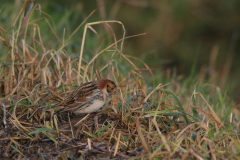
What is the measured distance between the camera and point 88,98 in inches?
171

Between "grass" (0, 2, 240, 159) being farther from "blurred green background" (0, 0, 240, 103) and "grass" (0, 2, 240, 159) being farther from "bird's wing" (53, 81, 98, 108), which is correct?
"blurred green background" (0, 0, 240, 103)

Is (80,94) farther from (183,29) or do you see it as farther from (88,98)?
(183,29)

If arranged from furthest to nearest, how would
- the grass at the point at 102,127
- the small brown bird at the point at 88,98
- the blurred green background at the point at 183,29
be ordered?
the blurred green background at the point at 183,29, the small brown bird at the point at 88,98, the grass at the point at 102,127

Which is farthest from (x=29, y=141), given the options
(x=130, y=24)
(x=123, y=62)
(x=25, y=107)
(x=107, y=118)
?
(x=130, y=24)

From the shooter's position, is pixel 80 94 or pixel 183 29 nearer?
pixel 80 94

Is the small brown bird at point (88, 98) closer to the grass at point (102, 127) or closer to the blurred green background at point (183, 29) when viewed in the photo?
the grass at point (102, 127)

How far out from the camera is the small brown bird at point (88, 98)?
4.25m

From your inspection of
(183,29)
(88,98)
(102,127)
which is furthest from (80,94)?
(183,29)

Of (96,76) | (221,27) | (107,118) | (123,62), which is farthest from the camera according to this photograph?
(221,27)

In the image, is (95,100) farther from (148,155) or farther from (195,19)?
(195,19)

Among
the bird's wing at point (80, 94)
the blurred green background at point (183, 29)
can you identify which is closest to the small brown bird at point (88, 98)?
the bird's wing at point (80, 94)

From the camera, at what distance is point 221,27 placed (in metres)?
12.9

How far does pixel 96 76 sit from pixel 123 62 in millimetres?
2788

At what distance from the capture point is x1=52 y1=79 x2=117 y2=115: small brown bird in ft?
14.0
